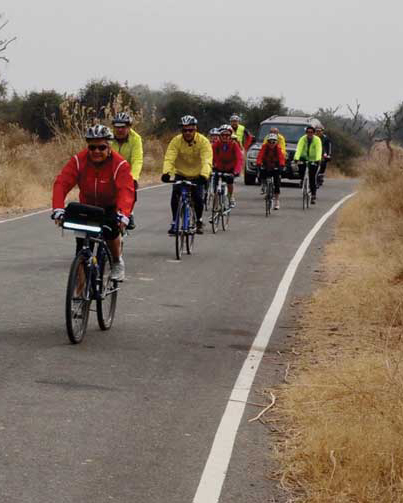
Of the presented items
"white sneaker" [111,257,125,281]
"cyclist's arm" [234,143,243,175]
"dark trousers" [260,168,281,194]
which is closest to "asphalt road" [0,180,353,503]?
"white sneaker" [111,257,125,281]

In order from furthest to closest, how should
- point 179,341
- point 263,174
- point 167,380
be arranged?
point 263,174 → point 179,341 → point 167,380

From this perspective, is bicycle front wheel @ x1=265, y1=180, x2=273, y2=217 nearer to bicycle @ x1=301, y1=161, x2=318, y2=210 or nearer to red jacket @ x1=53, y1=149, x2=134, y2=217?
bicycle @ x1=301, y1=161, x2=318, y2=210

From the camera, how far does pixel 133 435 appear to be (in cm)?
682

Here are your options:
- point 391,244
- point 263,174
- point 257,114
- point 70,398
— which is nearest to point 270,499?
point 70,398

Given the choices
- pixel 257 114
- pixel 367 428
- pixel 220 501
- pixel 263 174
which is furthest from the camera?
pixel 257 114

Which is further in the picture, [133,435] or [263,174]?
[263,174]

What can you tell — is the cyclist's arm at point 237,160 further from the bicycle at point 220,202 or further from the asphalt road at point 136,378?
the asphalt road at point 136,378

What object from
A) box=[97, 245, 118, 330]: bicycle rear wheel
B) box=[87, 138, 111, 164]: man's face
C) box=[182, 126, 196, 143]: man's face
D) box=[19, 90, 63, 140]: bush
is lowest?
box=[19, 90, 63, 140]: bush

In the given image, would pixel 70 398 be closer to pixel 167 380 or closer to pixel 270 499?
pixel 167 380

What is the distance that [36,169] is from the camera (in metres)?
30.7

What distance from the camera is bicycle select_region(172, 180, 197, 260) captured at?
15805 mm

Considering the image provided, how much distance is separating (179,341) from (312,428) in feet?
10.5

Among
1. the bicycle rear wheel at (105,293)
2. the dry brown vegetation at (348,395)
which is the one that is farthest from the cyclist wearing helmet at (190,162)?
the bicycle rear wheel at (105,293)

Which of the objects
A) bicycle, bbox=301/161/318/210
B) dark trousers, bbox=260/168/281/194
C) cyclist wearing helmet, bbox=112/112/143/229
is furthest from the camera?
bicycle, bbox=301/161/318/210
